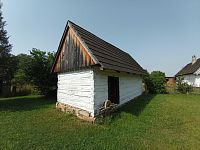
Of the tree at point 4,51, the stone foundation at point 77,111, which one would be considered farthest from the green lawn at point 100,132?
the tree at point 4,51

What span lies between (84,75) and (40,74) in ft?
37.9

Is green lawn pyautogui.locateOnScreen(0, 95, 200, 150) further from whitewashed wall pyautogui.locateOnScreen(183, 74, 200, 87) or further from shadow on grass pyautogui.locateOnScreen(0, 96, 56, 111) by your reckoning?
whitewashed wall pyautogui.locateOnScreen(183, 74, 200, 87)

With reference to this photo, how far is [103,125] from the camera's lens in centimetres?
955

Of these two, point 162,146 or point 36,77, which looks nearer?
point 162,146

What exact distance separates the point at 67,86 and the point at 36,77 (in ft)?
30.8

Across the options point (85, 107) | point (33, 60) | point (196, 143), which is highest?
point (33, 60)

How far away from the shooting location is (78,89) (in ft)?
37.8

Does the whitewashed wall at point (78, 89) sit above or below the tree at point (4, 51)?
below

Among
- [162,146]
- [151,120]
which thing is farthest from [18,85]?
[162,146]

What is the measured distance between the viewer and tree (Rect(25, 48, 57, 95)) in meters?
21.1

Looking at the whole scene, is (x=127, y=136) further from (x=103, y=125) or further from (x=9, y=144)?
(x=9, y=144)

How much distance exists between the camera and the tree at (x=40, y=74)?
2109cm

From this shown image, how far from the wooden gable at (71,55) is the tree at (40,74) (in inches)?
273

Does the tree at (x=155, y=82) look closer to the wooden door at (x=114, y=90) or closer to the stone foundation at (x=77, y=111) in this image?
the wooden door at (x=114, y=90)
